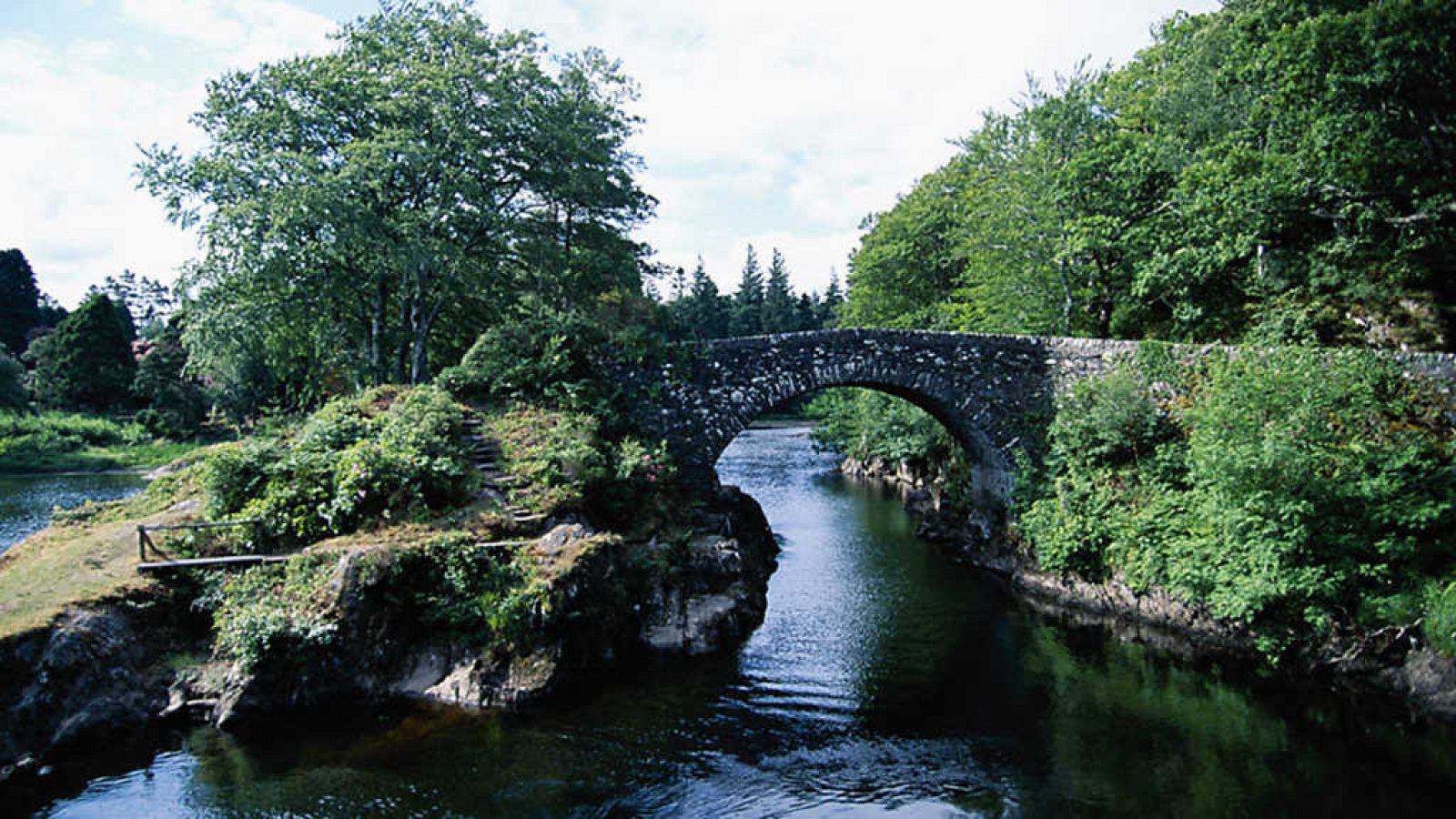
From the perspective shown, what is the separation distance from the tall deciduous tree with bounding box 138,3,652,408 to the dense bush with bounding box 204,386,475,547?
18.9 feet

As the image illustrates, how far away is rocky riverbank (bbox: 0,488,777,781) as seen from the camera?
9.72 m

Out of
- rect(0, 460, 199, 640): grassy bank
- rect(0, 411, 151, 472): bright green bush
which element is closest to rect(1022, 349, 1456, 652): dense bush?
rect(0, 460, 199, 640): grassy bank

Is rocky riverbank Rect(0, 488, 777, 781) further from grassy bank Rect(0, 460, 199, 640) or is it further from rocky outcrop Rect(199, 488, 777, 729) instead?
grassy bank Rect(0, 460, 199, 640)

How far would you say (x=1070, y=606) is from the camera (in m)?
16.5

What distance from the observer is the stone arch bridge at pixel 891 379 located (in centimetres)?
1772

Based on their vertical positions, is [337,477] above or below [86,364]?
below

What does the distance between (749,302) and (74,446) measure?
58355mm

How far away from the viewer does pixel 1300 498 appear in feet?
38.6

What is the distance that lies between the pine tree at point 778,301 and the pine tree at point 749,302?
909 millimetres

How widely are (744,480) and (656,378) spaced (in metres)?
17.3

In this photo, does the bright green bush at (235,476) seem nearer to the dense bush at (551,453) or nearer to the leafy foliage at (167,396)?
the dense bush at (551,453)

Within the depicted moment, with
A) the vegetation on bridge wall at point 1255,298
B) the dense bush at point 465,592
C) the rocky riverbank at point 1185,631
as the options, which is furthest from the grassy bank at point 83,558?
the vegetation on bridge wall at point 1255,298

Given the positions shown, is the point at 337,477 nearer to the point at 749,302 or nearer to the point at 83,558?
the point at 83,558

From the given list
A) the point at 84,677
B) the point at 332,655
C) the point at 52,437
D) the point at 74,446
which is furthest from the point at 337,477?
the point at 52,437
